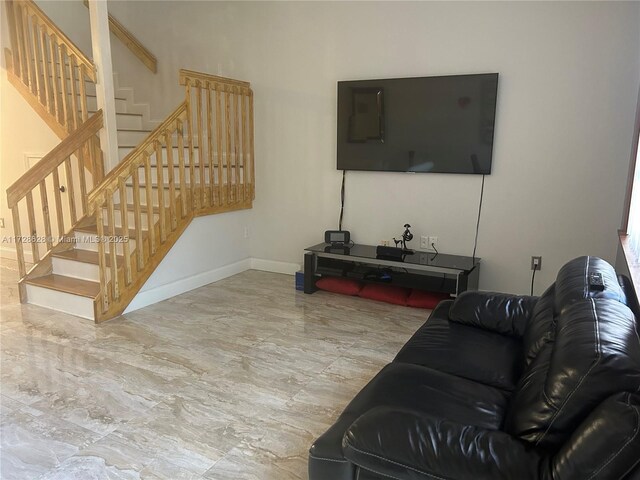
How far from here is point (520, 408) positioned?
1.41m

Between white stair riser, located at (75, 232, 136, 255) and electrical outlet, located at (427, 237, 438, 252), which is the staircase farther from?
electrical outlet, located at (427, 237, 438, 252)

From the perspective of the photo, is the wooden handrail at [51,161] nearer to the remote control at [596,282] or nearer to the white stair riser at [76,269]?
the white stair riser at [76,269]

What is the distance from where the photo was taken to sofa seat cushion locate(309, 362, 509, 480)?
1.43 meters

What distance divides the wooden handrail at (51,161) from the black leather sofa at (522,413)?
334 cm

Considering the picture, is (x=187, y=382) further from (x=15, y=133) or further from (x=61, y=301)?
(x=15, y=133)

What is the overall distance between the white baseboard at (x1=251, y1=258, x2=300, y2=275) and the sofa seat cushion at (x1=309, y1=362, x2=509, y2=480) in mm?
3096

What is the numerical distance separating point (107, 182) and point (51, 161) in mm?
870

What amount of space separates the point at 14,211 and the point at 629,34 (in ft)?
15.6

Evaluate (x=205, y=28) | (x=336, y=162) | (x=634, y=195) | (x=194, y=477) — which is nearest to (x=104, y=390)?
(x=194, y=477)

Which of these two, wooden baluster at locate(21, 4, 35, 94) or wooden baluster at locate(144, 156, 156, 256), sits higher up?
wooden baluster at locate(21, 4, 35, 94)

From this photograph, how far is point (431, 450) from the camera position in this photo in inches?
50.5

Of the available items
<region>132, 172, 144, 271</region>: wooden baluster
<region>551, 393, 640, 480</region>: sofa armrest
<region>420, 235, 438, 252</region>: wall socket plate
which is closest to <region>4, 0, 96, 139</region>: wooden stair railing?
<region>132, 172, 144, 271</region>: wooden baluster

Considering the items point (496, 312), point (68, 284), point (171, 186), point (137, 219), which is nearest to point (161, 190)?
point (171, 186)

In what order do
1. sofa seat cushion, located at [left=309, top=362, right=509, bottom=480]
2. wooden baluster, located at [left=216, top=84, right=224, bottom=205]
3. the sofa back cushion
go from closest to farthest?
the sofa back cushion, sofa seat cushion, located at [left=309, top=362, right=509, bottom=480], wooden baluster, located at [left=216, top=84, right=224, bottom=205]
